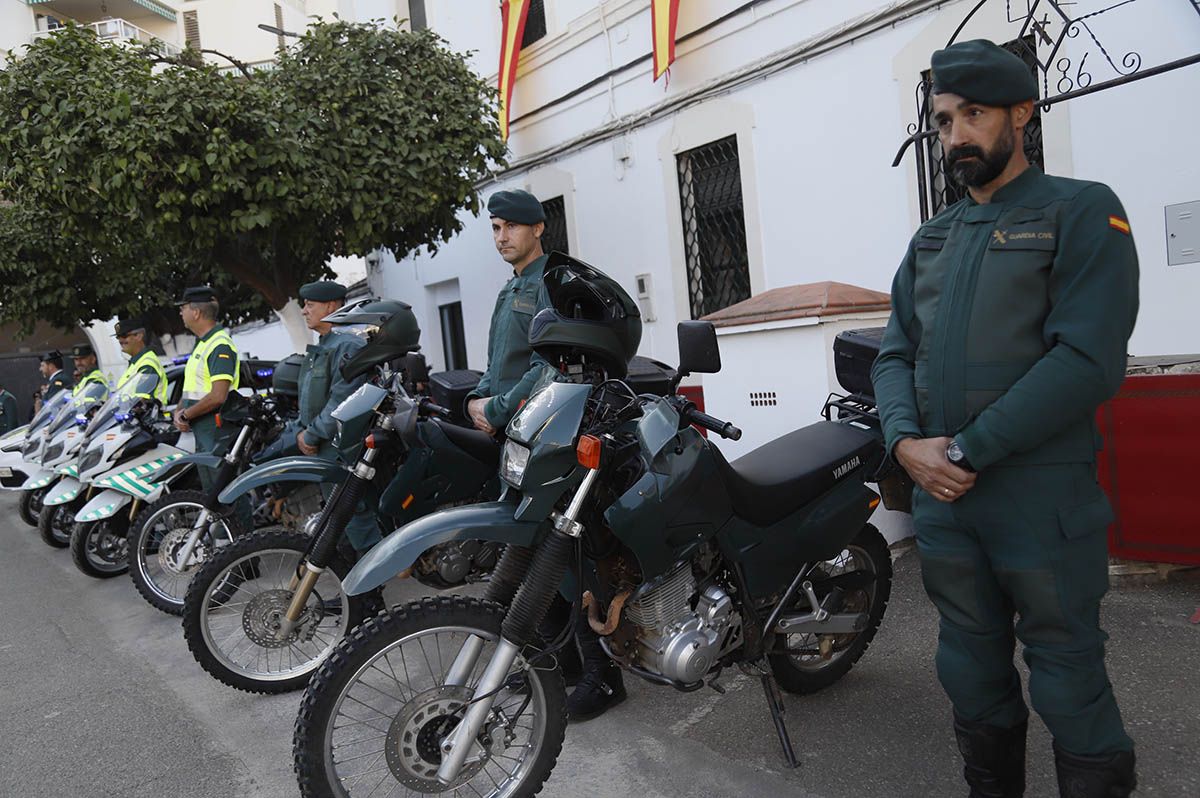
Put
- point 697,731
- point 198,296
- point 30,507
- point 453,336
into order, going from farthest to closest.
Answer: point 453,336 → point 30,507 → point 198,296 → point 697,731

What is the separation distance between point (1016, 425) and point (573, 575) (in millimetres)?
1229

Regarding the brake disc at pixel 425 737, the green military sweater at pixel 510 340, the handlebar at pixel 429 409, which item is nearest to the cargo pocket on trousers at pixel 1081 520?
the brake disc at pixel 425 737

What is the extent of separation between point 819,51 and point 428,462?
15.2 ft

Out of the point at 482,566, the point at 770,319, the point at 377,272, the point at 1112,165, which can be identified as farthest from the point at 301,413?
the point at 377,272

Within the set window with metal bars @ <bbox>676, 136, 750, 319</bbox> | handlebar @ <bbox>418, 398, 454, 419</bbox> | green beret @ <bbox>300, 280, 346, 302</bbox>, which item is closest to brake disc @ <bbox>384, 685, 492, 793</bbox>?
handlebar @ <bbox>418, 398, 454, 419</bbox>

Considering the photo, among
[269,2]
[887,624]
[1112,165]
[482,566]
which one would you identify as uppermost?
[269,2]

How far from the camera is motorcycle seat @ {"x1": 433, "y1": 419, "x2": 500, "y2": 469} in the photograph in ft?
13.7

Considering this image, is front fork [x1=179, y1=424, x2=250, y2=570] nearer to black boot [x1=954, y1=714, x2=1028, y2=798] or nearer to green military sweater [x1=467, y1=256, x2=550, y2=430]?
green military sweater [x1=467, y1=256, x2=550, y2=430]

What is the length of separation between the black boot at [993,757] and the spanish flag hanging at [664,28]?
22.1 ft

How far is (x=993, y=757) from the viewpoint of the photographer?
223 centimetres

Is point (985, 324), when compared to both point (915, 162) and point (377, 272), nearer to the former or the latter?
point (915, 162)

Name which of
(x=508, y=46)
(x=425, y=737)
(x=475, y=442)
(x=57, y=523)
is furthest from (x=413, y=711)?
(x=508, y=46)

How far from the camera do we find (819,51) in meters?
6.92

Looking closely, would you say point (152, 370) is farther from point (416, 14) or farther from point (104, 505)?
point (416, 14)
